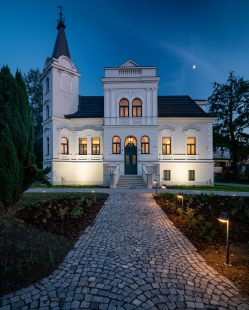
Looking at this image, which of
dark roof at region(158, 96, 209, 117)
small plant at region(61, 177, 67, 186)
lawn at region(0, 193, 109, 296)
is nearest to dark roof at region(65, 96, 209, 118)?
dark roof at region(158, 96, 209, 117)

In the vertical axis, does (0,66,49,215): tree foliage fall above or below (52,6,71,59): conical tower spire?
below

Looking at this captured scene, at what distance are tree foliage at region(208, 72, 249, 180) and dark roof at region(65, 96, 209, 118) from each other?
5.76 meters

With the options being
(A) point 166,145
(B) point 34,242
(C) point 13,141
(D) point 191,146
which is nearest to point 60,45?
(A) point 166,145

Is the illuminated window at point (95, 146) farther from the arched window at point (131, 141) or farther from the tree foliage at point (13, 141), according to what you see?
the tree foliage at point (13, 141)

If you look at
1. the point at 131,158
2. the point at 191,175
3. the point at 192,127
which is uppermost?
the point at 192,127

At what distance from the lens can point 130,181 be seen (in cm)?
1789

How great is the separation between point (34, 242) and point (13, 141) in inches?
160

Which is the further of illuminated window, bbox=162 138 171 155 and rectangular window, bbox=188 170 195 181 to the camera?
illuminated window, bbox=162 138 171 155

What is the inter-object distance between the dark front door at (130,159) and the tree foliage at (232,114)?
13970mm

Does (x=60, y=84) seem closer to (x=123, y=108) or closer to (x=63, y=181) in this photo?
(x=123, y=108)

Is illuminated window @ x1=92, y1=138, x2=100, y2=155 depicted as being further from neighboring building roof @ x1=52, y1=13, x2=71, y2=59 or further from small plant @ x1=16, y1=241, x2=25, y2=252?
small plant @ x1=16, y1=241, x2=25, y2=252

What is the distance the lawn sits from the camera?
3.37 m

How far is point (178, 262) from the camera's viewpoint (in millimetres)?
4031

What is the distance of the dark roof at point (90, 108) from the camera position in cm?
2108
